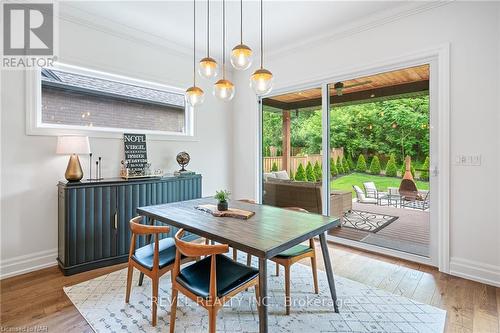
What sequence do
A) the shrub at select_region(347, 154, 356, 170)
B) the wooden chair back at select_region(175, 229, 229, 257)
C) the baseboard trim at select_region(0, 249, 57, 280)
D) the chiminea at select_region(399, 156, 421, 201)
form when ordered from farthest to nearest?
the shrub at select_region(347, 154, 356, 170), the chiminea at select_region(399, 156, 421, 201), the baseboard trim at select_region(0, 249, 57, 280), the wooden chair back at select_region(175, 229, 229, 257)

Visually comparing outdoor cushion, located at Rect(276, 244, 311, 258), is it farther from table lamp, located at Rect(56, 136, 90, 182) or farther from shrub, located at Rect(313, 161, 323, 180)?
table lamp, located at Rect(56, 136, 90, 182)

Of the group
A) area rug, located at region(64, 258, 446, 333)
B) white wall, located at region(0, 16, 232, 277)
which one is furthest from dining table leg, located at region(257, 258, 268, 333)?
white wall, located at region(0, 16, 232, 277)

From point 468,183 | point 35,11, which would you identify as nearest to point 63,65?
point 35,11

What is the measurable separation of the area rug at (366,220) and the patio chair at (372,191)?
254 millimetres

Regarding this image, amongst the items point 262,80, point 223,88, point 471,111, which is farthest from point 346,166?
point 223,88

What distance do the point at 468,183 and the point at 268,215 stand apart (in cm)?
207

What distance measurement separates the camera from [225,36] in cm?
366

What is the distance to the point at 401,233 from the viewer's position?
3312mm

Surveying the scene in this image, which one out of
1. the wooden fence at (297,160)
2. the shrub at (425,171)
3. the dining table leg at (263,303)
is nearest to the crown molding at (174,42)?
the wooden fence at (297,160)

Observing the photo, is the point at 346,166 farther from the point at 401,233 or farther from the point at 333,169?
the point at 401,233

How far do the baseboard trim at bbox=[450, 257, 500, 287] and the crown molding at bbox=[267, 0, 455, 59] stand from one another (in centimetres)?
266

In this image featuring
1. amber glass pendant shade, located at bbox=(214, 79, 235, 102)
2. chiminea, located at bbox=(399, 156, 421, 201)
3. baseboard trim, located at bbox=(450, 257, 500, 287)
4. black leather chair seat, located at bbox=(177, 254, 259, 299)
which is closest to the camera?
black leather chair seat, located at bbox=(177, 254, 259, 299)

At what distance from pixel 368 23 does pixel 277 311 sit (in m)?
3.33

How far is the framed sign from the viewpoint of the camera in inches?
136
